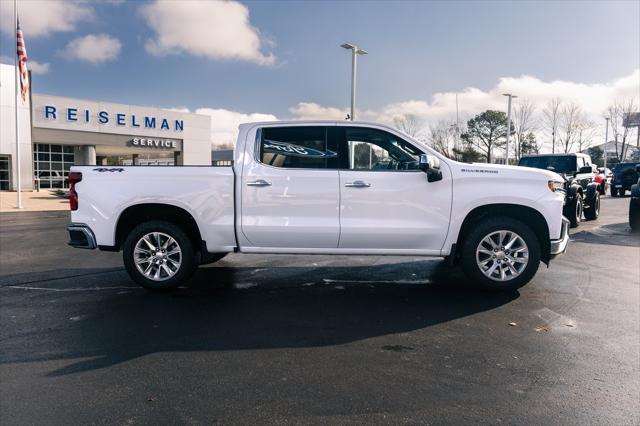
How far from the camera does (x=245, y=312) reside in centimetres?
491

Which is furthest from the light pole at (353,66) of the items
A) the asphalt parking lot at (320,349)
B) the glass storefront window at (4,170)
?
the glass storefront window at (4,170)

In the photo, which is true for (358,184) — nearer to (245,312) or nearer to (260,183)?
(260,183)

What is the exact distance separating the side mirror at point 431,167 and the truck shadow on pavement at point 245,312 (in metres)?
1.37

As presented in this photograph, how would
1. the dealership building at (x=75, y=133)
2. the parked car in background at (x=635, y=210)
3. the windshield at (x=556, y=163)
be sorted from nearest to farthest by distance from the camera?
the parked car in background at (x=635, y=210) → the windshield at (x=556, y=163) → the dealership building at (x=75, y=133)

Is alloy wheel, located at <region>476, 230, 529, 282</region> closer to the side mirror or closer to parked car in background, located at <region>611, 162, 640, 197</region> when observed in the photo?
the side mirror

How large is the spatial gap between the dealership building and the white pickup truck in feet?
83.9

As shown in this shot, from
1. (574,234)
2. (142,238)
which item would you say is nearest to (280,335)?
(142,238)

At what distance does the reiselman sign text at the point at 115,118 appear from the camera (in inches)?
1192

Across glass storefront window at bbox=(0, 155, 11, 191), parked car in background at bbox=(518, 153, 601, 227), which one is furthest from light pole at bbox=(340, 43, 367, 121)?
glass storefront window at bbox=(0, 155, 11, 191)

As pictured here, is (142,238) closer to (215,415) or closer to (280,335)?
(280,335)

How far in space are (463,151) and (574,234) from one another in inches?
1270

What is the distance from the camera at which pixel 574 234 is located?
10.6m

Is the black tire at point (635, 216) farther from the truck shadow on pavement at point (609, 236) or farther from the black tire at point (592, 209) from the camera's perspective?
the black tire at point (592, 209)

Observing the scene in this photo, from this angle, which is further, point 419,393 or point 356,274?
point 356,274
